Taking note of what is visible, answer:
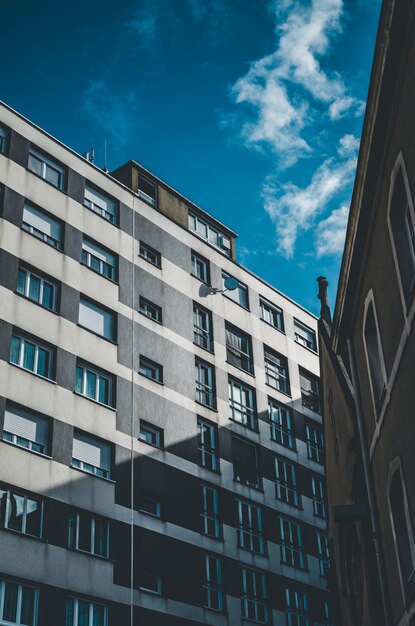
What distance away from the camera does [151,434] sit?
98.5 feet

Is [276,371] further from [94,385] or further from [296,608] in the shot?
[94,385]

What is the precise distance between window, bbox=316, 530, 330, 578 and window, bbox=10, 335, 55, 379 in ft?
51.1

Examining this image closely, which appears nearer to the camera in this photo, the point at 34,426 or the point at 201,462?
the point at 34,426

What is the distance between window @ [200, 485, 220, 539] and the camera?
30.3 m

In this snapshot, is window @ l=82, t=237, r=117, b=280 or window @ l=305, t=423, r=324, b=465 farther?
window @ l=305, t=423, r=324, b=465

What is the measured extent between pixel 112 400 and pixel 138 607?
7.08 meters

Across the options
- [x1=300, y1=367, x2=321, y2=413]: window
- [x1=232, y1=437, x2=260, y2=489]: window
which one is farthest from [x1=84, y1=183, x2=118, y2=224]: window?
[x1=300, y1=367, x2=321, y2=413]: window

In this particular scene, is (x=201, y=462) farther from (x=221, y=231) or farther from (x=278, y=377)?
(x=221, y=231)

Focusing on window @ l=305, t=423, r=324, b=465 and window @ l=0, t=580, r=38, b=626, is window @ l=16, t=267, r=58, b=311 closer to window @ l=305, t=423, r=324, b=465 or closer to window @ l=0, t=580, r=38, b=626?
window @ l=0, t=580, r=38, b=626

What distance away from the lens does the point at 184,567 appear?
28203mm

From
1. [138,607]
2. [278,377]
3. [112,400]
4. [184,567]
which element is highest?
[278,377]

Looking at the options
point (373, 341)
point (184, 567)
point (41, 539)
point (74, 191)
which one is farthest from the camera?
point (74, 191)

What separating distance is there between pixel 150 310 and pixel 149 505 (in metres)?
8.30

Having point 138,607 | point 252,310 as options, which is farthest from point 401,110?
point 252,310
